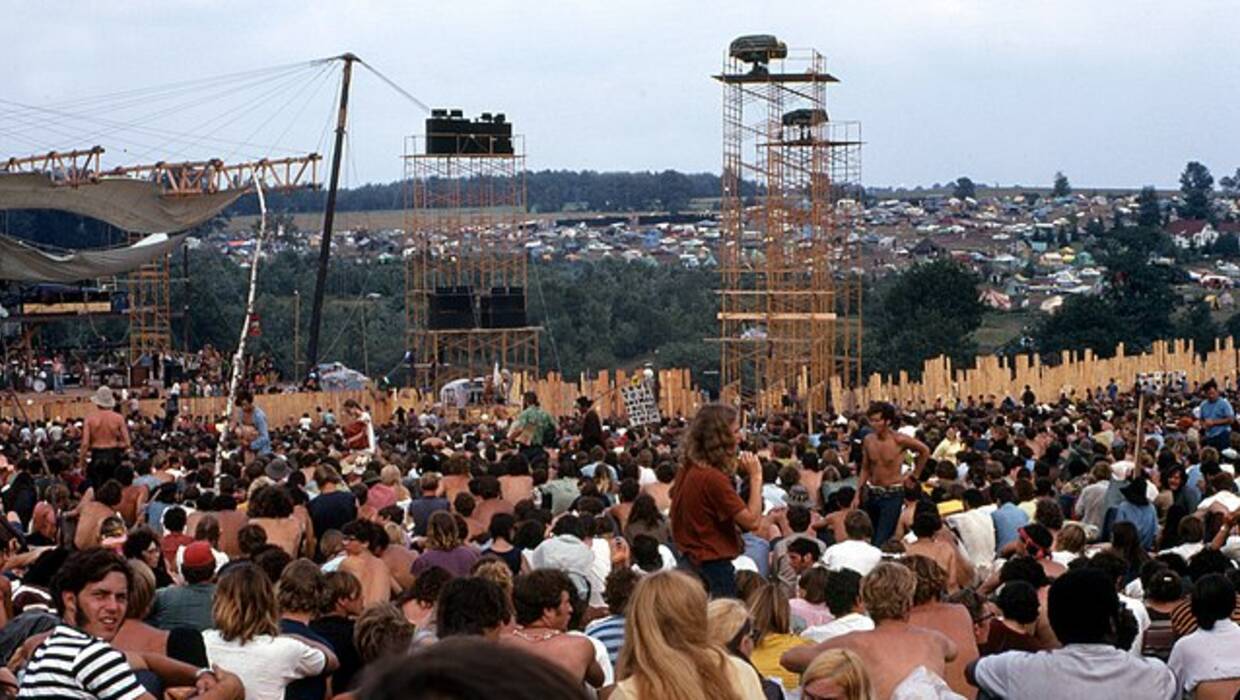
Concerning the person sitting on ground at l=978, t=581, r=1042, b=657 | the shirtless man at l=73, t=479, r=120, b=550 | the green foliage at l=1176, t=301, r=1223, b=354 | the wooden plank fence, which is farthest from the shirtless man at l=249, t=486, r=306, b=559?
the green foliage at l=1176, t=301, r=1223, b=354

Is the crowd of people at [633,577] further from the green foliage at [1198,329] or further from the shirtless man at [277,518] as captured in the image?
the green foliage at [1198,329]

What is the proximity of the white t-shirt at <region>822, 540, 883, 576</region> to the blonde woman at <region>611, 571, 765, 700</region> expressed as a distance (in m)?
5.81

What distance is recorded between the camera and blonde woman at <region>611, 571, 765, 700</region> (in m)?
6.11

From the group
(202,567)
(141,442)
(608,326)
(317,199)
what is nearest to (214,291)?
(608,326)

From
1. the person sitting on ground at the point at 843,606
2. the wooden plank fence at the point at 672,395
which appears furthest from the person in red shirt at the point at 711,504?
the wooden plank fence at the point at 672,395

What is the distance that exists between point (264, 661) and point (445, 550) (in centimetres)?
321

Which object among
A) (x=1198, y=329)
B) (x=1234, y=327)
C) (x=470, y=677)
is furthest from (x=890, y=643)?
(x=1234, y=327)

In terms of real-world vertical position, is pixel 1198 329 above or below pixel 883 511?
below

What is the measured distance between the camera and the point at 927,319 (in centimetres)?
8531

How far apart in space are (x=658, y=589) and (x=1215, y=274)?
141 metres

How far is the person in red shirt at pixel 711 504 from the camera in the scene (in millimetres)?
10461

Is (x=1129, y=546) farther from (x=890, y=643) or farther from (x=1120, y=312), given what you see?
(x=1120, y=312)

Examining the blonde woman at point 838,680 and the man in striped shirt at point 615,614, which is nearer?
the blonde woman at point 838,680

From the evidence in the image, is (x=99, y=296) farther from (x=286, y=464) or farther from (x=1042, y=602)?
(x=1042, y=602)
